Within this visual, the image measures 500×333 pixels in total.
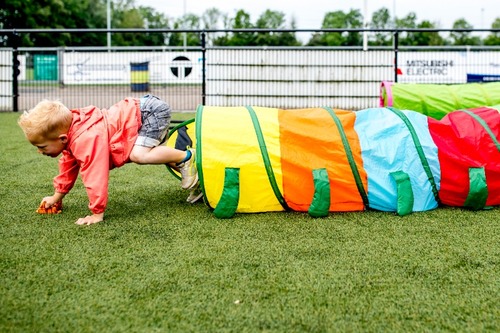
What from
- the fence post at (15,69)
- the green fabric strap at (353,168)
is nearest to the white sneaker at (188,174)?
the green fabric strap at (353,168)

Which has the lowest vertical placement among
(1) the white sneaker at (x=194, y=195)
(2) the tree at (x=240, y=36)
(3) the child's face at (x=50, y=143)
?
(1) the white sneaker at (x=194, y=195)

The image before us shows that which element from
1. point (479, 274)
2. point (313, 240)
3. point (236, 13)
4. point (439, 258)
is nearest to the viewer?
point (479, 274)

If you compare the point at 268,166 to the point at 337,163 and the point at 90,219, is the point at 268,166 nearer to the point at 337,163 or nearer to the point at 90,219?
the point at 337,163

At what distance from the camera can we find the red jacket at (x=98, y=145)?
2.77 metres

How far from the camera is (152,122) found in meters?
3.06

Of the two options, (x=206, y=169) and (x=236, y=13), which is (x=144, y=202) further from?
(x=236, y=13)

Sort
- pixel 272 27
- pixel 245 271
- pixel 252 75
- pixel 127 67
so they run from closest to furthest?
1. pixel 245 271
2. pixel 252 75
3. pixel 127 67
4. pixel 272 27

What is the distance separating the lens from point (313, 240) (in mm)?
2496

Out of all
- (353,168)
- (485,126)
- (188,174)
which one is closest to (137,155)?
(188,174)

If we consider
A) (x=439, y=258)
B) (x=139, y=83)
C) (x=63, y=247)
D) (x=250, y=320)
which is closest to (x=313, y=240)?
(x=439, y=258)

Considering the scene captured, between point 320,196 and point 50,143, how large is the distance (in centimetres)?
137

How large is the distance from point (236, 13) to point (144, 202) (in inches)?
1855

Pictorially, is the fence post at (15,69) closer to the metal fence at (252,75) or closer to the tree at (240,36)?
the metal fence at (252,75)

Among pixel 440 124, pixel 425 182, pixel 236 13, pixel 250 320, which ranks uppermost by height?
pixel 236 13
